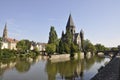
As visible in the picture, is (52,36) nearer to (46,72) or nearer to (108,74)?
(46,72)

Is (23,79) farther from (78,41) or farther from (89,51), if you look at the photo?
(89,51)

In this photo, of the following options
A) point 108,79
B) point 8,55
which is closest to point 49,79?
point 108,79

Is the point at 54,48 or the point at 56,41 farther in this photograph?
the point at 56,41

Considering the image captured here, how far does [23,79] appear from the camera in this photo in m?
28.8

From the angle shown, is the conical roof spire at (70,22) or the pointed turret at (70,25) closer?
the pointed turret at (70,25)

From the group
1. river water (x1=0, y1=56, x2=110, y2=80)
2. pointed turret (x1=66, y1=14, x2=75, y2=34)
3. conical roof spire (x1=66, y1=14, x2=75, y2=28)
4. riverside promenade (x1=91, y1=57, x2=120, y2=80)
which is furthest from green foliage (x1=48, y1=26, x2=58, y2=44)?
riverside promenade (x1=91, y1=57, x2=120, y2=80)

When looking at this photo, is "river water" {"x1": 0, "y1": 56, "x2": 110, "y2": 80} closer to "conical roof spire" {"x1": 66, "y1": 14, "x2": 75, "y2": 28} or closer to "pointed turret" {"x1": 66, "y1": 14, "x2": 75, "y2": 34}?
"pointed turret" {"x1": 66, "y1": 14, "x2": 75, "y2": 34}

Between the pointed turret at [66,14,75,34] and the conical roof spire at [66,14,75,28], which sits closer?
the pointed turret at [66,14,75,34]

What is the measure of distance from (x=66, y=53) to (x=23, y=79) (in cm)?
5252

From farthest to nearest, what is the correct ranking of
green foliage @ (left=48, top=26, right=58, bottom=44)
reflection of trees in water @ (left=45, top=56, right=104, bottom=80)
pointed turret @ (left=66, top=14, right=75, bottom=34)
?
pointed turret @ (left=66, top=14, right=75, bottom=34), green foliage @ (left=48, top=26, right=58, bottom=44), reflection of trees in water @ (left=45, top=56, right=104, bottom=80)

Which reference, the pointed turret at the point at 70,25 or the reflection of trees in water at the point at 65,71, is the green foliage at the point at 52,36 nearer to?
the pointed turret at the point at 70,25

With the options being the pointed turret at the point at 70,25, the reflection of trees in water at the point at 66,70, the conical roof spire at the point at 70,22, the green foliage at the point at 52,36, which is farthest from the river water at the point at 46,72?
the conical roof spire at the point at 70,22

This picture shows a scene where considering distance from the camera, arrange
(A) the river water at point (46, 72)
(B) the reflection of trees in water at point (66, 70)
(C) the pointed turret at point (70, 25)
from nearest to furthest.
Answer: (A) the river water at point (46, 72)
(B) the reflection of trees in water at point (66, 70)
(C) the pointed turret at point (70, 25)

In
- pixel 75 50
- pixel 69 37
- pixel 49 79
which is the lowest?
pixel 49 79
